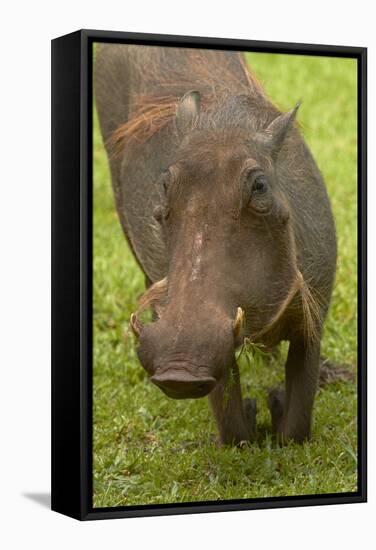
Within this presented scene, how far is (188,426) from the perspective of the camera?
6430mm

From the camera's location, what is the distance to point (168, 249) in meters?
5.38

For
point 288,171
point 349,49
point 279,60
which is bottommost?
point 288,171

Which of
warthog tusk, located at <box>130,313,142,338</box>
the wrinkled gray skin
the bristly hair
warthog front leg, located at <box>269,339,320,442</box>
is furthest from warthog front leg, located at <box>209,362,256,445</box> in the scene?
the bristly hair

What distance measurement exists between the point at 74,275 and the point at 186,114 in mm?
832

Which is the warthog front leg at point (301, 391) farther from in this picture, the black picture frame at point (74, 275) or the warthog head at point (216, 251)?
the warthog head at point (216, 251)

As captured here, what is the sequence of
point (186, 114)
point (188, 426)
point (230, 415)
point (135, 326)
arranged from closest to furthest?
point (135, 326) → point (186, 114) → point (230, 415) → point (188, 426)

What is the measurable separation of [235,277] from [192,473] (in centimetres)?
113

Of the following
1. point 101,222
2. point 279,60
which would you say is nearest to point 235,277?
point 101,222

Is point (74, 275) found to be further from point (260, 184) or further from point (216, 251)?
point (260, 184)

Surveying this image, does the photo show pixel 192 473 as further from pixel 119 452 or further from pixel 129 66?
pixel 129 66

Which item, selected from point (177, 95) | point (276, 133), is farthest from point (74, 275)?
point (177, 95)

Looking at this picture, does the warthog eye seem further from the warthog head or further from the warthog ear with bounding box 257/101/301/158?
the warthog ear with bounding box 257/101/301/158

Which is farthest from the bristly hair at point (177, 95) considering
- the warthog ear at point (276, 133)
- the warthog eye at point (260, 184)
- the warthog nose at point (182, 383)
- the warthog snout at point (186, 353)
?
the warthog nose at point (182, 383)

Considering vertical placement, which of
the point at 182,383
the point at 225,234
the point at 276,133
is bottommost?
the point at 182,383
